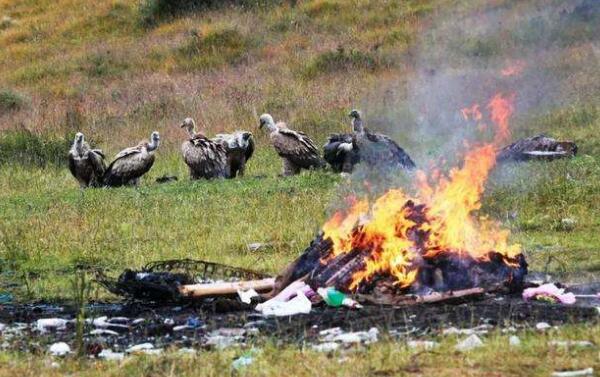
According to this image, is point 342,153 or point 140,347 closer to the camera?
point 140,347

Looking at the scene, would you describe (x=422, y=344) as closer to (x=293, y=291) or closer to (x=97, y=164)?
(x=293, y=291)

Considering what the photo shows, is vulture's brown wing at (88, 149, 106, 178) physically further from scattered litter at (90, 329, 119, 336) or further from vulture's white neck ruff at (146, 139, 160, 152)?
scattered litter at (90, 329, 119, 336)

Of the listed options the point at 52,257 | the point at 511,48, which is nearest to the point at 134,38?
the point at 511,48

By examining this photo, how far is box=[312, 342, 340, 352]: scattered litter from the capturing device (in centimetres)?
826

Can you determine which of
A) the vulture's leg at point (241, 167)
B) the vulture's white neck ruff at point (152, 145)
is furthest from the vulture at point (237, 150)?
the vulture's white neck ruff at point (152, 145)

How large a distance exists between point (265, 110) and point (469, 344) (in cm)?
2189

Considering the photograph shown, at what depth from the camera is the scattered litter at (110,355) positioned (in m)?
8.34

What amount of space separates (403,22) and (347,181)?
20.5m

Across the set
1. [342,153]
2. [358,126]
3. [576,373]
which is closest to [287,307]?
[576,373]

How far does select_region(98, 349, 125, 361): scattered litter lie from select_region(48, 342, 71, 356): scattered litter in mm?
280

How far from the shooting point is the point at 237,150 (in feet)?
73.6

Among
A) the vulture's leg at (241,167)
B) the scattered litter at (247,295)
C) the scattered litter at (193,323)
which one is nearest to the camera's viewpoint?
the scattered litter at (193,323)

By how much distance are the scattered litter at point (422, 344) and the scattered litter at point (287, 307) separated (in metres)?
1.95

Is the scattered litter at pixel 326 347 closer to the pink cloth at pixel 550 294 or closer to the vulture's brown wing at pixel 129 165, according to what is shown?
the pink cloth at pixel 550 294
